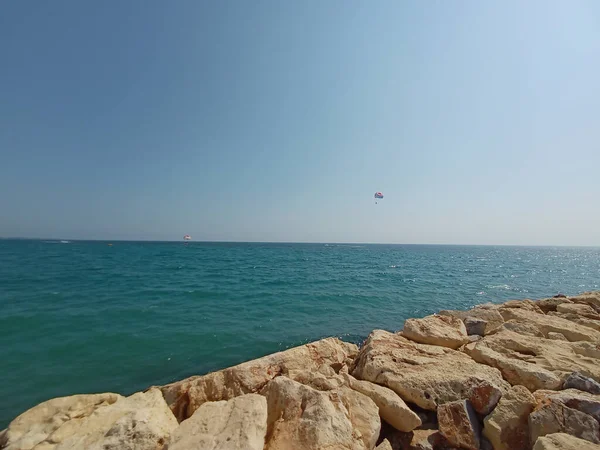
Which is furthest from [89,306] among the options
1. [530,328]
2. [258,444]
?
[530,328]

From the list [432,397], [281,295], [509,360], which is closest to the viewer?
[432,397]

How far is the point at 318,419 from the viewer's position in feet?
9.82

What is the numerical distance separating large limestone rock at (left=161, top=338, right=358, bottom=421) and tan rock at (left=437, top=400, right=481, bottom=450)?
86.3 inches

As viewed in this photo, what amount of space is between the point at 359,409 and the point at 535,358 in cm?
414

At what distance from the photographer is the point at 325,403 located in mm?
3197

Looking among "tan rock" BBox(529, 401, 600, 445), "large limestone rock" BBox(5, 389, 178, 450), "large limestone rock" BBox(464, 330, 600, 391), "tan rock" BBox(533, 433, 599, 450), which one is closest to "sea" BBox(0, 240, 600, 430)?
"large limestone rock" BBox(5, 389, 178, 450)

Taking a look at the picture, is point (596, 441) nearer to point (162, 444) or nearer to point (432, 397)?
point (432, 397)

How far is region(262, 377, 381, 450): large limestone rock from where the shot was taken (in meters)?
2.84

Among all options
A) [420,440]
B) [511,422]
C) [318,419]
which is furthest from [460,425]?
[318,419]

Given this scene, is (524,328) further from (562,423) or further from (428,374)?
(562,423)

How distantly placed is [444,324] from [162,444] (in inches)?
261

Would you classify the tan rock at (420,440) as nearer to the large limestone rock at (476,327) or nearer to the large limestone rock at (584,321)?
the large limestone rock at (476,327)

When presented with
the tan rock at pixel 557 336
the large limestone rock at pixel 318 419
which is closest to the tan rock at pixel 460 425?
the large limestone rock at pixel 318 419

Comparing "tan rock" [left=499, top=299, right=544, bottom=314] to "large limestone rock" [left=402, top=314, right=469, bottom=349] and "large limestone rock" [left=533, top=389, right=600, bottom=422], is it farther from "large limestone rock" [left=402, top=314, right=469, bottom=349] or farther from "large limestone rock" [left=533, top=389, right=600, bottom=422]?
"large limestone rock" [left=533, top=389, right=600, bottom=422]
